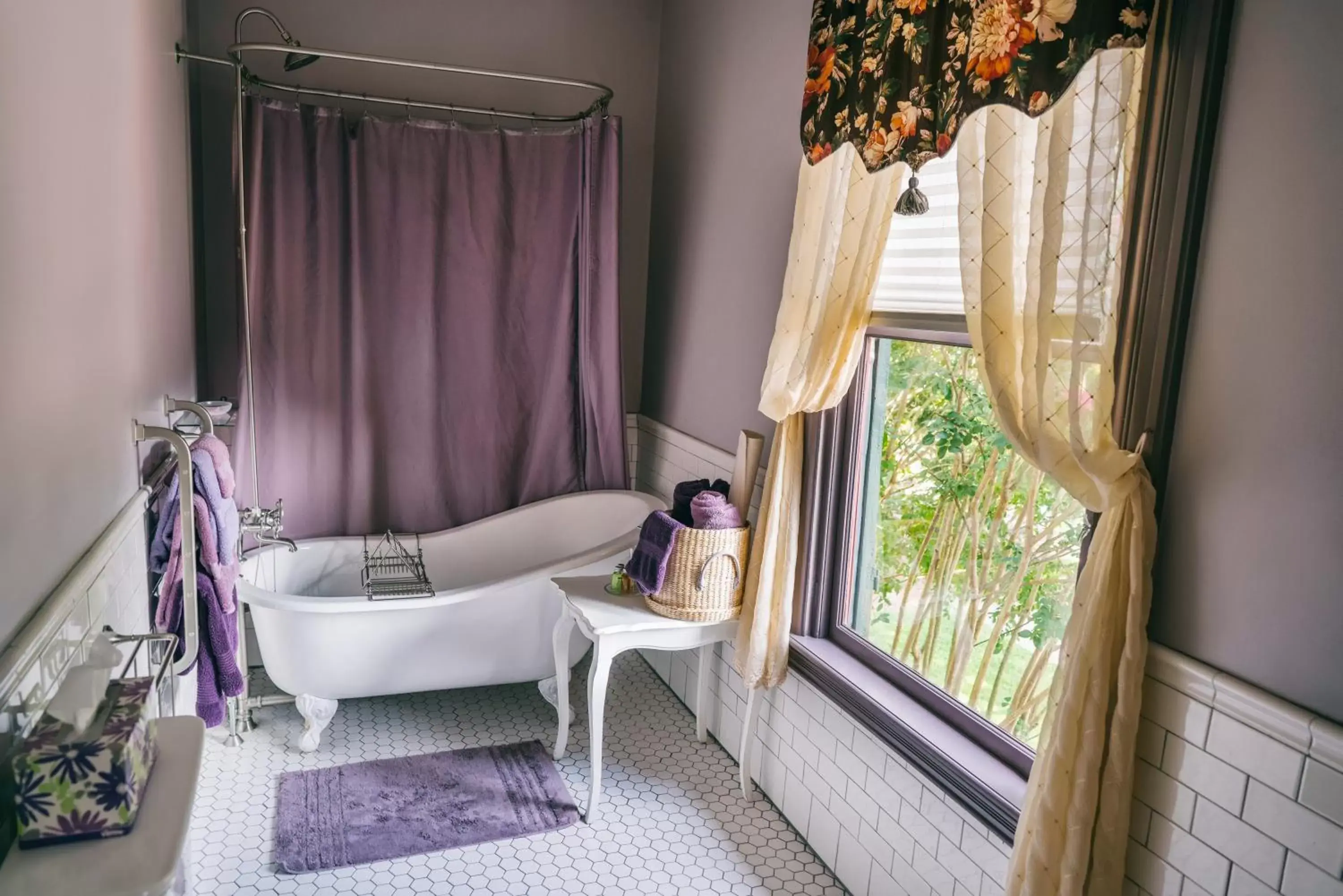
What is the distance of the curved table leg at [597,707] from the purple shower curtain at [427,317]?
3.90 ft

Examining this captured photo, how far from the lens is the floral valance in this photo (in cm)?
151

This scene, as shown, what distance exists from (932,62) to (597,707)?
1.86m

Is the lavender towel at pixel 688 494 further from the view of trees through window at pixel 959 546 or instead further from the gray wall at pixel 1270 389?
the gray wall at pixel 1270 389

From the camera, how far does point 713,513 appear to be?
260 centimetres

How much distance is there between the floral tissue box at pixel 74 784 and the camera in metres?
1.12

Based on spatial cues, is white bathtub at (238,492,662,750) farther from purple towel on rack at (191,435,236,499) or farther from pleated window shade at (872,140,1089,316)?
pleated window shade at (872,140,1089,316)

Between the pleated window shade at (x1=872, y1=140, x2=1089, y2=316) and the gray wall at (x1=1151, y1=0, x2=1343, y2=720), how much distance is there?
1.84 ft

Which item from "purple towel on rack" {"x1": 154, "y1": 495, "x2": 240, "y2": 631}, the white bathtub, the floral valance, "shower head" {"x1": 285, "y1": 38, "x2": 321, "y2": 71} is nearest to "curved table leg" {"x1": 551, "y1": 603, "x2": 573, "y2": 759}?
the white bathtub

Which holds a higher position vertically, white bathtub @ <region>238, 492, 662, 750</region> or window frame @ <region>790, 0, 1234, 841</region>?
window frame @ <region>790, 0, 1234, 841</region>

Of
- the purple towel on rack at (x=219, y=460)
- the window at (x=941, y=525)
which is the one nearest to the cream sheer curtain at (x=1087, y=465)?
the window at (x=941, y=525)

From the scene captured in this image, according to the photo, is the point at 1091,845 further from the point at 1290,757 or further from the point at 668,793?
the point at 668,793

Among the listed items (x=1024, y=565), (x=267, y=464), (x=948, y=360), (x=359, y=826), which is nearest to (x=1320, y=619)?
(x=1024, y=565)

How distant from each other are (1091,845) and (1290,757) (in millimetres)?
367

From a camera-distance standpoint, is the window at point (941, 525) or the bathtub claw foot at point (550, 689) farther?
the bathtub claw foot at point (550, 689)
